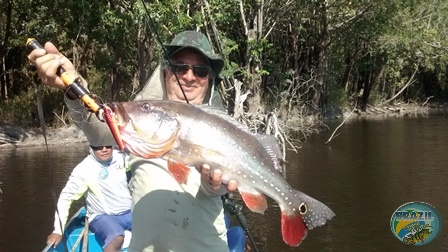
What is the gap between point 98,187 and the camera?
6574mm

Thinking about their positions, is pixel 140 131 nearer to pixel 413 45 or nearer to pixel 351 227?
pixel 351 227

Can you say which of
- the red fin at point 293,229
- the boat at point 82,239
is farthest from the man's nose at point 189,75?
the boat at point 82,239

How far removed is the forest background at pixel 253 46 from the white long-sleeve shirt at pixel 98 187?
896 cm

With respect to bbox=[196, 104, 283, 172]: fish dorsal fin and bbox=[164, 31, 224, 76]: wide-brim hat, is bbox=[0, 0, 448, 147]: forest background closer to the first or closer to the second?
bbox=[164, 31, 224, 76]: wide-brim hat

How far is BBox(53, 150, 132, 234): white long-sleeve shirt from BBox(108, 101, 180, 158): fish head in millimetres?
3746

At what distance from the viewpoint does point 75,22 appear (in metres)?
22.2

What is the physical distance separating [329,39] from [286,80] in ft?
16.4

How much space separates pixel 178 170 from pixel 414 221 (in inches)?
195

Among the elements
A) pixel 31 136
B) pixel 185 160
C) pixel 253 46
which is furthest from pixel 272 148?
pixel 31 136

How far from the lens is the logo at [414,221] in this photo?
674 cm

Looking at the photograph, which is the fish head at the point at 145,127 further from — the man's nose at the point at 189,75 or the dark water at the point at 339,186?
the dark water at the point at 339,186

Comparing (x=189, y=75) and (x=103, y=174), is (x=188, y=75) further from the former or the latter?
(x=103, y=174)

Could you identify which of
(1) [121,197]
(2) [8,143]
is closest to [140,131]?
(1) [121,197]

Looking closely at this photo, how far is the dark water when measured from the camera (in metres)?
9.85
